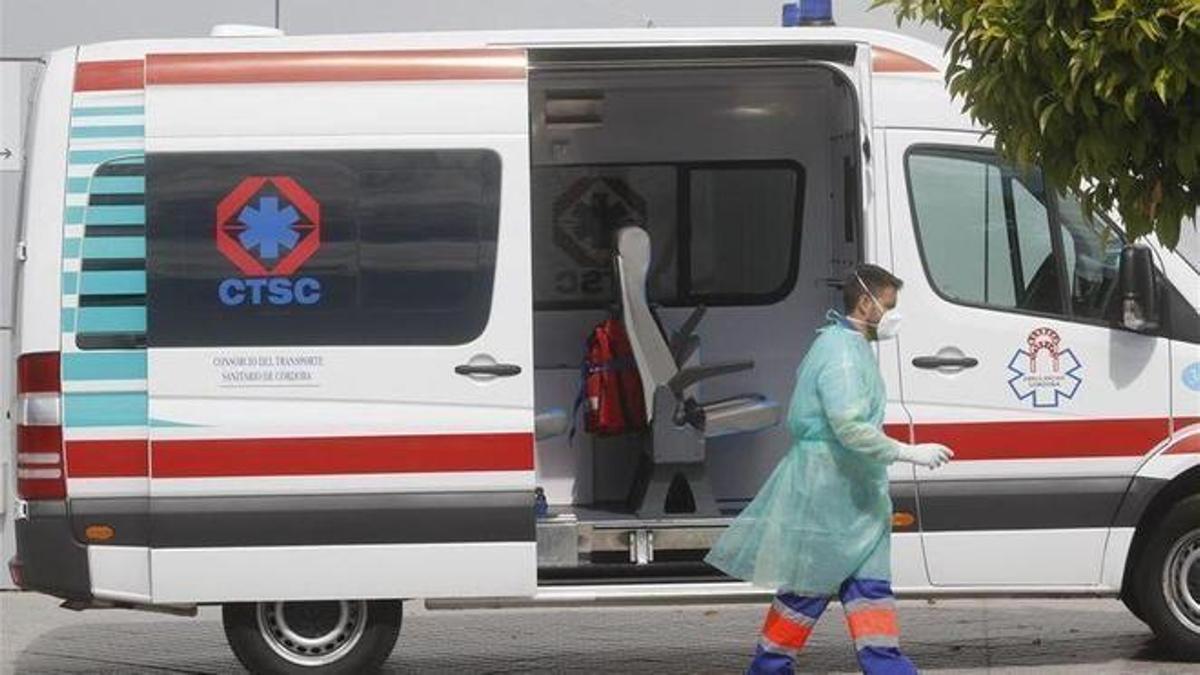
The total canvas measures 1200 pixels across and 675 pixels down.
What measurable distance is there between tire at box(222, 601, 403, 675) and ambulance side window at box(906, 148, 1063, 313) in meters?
2.56

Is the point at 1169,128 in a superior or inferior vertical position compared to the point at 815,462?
superior

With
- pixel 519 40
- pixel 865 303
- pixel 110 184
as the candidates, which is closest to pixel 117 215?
pixel 110 184

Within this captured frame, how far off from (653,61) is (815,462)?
71.8 inches

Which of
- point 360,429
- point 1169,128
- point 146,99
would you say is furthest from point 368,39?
point 1169,128

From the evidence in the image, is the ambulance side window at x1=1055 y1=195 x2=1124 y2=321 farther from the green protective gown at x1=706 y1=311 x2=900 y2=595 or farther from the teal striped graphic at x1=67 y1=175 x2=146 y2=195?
the teal striped graphic at x1=67 y1=175 x2=146 y2=195

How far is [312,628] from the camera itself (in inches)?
399

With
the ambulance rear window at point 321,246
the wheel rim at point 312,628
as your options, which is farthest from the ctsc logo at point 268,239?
the wheel rim at point 312,628

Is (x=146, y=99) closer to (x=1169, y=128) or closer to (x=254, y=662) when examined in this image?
(x=254, y=662)

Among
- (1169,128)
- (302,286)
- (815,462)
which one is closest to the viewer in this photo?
(1169,128)

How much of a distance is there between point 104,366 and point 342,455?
0.95 metres

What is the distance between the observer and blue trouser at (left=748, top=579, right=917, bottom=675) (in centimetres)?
905

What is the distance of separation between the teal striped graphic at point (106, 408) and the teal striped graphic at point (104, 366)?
7cm

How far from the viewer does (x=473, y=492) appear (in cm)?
979

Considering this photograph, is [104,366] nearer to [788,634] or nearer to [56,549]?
[56,549]
